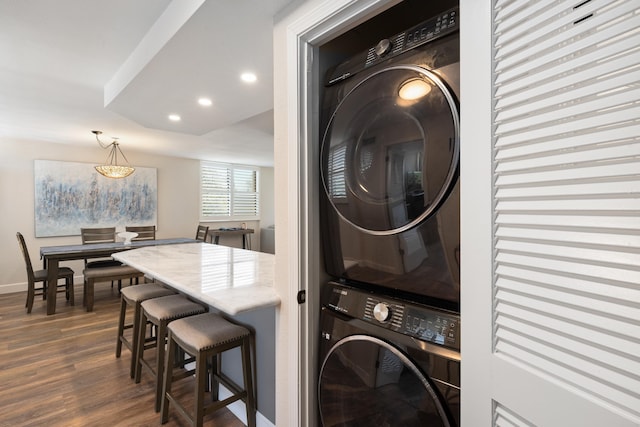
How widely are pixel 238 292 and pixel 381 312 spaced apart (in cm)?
68

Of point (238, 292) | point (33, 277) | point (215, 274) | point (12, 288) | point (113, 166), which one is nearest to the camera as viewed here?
point (238, 292)

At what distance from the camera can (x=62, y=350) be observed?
2805 mm

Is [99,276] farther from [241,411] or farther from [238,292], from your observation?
[238,292]

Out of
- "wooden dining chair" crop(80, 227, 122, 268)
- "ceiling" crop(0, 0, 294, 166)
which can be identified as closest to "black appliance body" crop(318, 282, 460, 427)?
"ceiling" crop(0, 0, 294, 166)

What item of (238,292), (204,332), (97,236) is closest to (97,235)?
(97,236)

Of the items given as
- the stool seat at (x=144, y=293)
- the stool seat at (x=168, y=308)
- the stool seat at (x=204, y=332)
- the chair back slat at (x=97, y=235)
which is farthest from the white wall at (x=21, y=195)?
the stool seat at (x=204, y=332)

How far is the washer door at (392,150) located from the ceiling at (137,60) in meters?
0.61

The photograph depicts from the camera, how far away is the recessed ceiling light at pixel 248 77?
1987 millimetres

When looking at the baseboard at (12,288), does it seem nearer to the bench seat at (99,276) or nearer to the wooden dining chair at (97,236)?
the wooden dining chair at (97,236)

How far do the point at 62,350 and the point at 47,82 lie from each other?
2284 millimetres

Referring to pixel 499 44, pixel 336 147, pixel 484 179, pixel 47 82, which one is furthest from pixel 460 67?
pixel 47 82

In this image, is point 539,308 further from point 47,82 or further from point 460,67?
point 47,82

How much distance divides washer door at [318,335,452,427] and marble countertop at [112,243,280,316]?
14.9 inches

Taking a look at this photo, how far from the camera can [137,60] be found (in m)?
2.01
